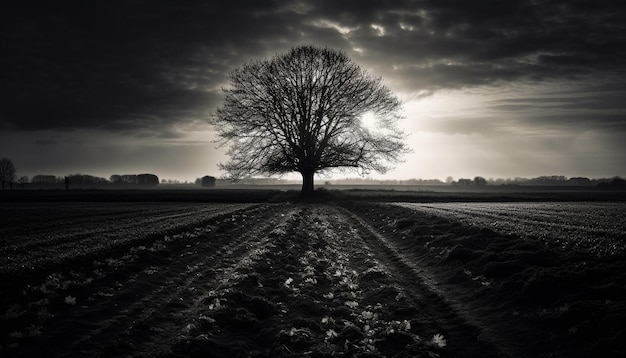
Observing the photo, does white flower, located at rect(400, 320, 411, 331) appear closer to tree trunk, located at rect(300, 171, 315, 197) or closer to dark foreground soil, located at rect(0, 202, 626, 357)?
dark foreground soil, located at rect(0, 202, 626, 357)

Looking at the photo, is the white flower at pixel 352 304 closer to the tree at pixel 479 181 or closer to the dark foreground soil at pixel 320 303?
the dark foreground soil at pixel 320 303

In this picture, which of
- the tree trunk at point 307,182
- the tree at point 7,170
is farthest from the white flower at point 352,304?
the tree at point 7,170

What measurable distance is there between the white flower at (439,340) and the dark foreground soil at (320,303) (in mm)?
19

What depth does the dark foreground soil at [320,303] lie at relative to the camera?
6715mm

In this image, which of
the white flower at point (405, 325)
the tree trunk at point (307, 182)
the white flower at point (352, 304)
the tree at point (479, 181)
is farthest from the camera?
the tree at point (479, 181)

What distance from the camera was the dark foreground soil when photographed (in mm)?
6715

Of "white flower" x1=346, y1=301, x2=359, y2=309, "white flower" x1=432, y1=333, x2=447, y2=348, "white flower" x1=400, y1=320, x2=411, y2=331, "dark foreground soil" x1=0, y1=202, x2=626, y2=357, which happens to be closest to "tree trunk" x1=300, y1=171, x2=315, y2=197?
"dark foreground soil" x1=0, y1=202, x2=626, y2=357

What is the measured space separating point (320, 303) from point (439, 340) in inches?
120

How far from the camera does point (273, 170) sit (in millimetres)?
46500

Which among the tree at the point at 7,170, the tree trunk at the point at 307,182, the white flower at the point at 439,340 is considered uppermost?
the tree at the point at 7,170

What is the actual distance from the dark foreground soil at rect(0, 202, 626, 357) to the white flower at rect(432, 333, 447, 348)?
2cm

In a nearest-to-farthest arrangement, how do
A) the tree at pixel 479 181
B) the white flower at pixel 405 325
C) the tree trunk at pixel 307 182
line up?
1. the white flower at pixel 405 325
2. the tree trunk at pixel 307 182
3. the tree at pixel 479 181

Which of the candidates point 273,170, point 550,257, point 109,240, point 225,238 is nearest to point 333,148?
point 273,170

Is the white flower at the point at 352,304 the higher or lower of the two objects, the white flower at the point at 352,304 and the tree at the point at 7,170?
the lower
